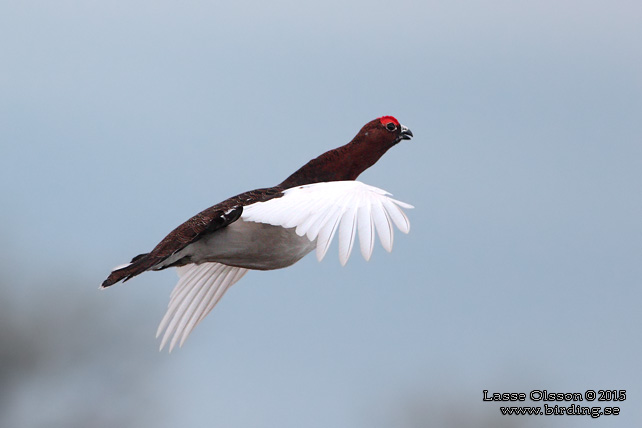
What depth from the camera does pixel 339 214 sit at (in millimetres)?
6551

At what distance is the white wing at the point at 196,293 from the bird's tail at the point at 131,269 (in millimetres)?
1535

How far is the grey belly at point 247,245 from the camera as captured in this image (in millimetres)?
7629

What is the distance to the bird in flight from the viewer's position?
255 inches

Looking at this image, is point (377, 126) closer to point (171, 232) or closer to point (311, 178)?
point (311, 178)

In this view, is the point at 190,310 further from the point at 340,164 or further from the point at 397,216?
the point at 397,216

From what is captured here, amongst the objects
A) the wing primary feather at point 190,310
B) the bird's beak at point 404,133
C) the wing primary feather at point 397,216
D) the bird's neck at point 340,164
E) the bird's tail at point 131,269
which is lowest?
the wing primary feather at point 190,310

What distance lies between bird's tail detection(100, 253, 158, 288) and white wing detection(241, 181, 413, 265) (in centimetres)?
83

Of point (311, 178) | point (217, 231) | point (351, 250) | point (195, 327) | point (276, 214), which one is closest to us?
point (351, 250)

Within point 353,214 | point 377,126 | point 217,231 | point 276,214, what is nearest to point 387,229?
point 353,214

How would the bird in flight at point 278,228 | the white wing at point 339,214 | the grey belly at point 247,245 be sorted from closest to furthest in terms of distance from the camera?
the white wing at point 339,214 < the bird in flight at point 278,228 < the grey belly at point 247,245

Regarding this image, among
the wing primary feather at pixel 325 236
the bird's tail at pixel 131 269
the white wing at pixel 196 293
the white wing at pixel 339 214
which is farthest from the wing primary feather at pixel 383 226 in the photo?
the white wing at pixel 196 293

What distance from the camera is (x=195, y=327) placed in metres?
8.94

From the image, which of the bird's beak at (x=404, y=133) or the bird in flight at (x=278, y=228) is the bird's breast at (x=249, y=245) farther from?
the bird's beak at (x=404, y=133)

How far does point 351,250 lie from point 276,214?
2.94 ft
